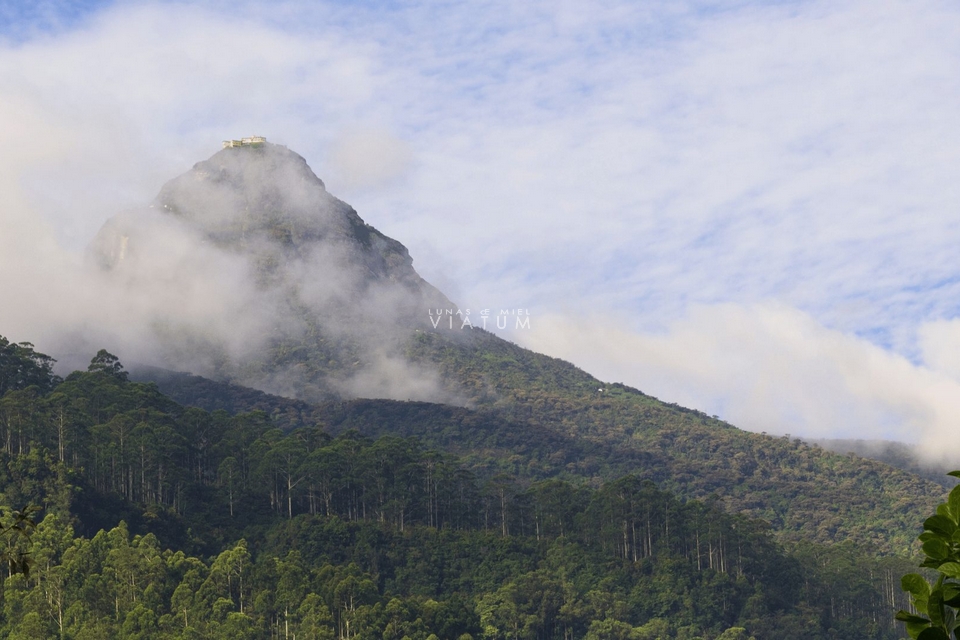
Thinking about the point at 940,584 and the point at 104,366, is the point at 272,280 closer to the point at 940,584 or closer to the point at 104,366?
the point at 104,366

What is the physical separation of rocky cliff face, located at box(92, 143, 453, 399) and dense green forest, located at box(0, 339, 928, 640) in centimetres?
5593

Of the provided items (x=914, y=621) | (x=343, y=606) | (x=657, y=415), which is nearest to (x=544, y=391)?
(x=657, y=415)

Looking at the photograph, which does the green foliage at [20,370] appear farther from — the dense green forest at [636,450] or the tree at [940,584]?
the tree at [940,584]

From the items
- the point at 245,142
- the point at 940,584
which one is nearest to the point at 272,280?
the point at 245,142

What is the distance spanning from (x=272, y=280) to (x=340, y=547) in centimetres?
9101

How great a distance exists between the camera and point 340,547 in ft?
251

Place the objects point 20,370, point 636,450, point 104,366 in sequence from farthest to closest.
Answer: point 636,450, point 104,366, point 20,370

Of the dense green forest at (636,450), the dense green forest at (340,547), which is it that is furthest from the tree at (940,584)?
the dense green forest at (636,450)

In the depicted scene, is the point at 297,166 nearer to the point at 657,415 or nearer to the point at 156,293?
the point at 156,293

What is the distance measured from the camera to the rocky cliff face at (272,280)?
14925 centimetres

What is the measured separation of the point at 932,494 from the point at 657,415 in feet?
106

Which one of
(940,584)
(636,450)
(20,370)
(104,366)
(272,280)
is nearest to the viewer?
(940,584)

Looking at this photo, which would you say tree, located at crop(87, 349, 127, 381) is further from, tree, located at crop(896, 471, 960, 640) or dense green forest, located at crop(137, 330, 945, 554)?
tree, located at crop(896, 471, 960, 640)

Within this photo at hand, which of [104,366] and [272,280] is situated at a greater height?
[272,280]
